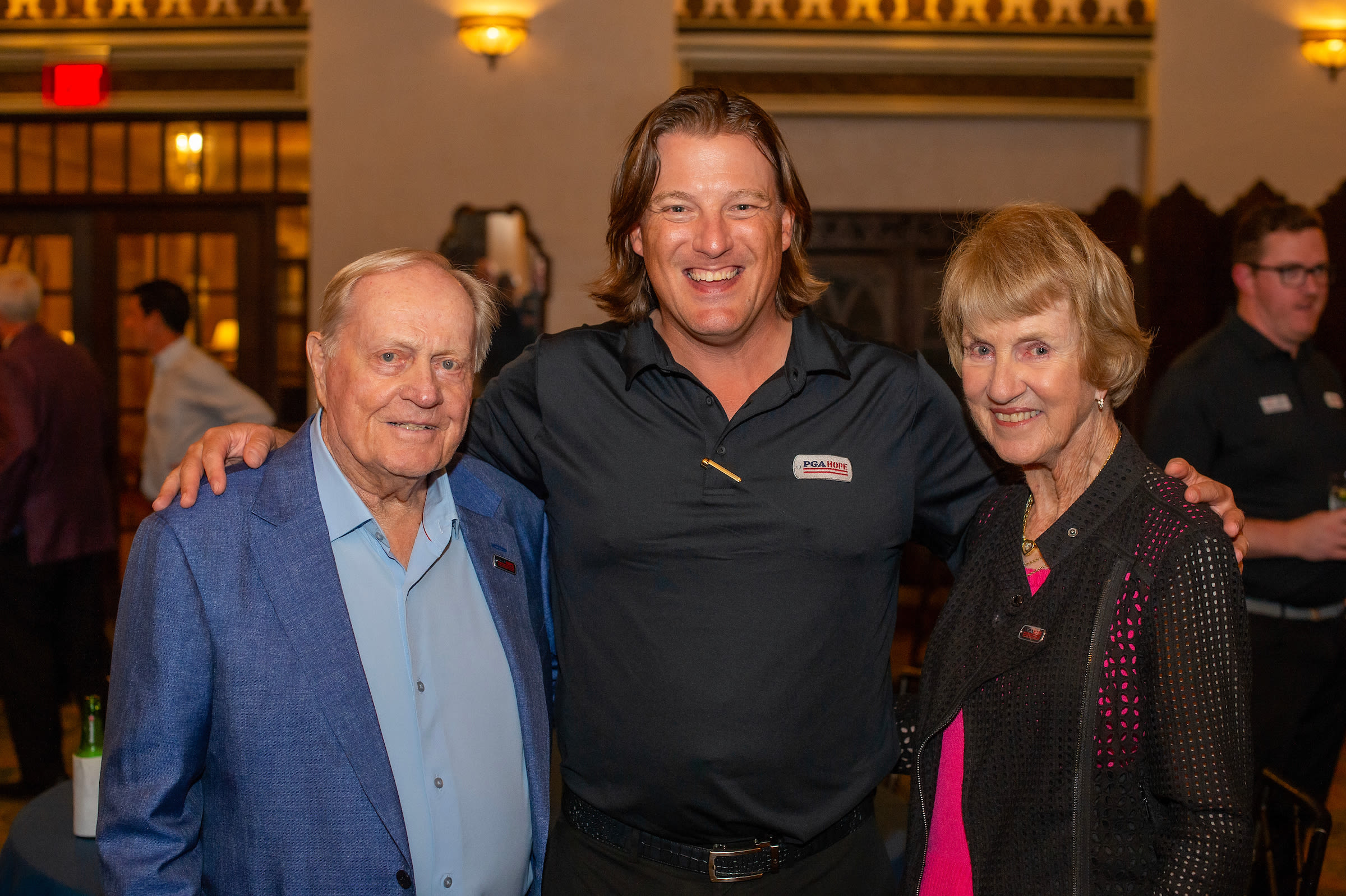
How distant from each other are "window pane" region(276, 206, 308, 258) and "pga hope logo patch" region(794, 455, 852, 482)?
19.2 feet

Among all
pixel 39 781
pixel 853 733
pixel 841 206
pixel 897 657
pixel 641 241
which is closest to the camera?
pixel 853 733

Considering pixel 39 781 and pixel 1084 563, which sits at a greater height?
pixel 1084 563

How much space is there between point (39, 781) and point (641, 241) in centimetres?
395

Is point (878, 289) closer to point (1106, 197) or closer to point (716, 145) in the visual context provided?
point (1106, 197)

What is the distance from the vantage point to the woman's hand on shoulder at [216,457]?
1.56m

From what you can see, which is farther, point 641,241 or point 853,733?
point 641,241

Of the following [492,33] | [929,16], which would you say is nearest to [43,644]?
[492,33]

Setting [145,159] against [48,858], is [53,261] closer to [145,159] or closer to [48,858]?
[145,159]

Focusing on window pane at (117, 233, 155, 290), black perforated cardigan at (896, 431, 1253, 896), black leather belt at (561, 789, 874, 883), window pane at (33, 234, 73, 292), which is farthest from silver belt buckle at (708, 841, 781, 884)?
window pane at (33, 234, 73, 292)

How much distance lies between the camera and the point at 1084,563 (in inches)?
57.2

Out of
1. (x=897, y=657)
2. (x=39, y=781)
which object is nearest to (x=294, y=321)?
(x=39, y=781)

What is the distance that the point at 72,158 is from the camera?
6.92m

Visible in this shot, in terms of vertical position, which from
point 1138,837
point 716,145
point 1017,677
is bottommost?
point 1138,837

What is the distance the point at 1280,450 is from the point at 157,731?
3077 mm
